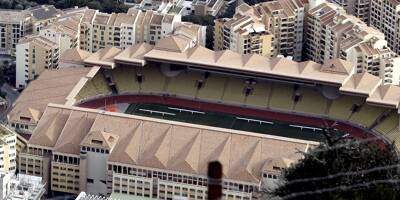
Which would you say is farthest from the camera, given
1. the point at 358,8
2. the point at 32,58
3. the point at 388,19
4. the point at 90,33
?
the point at 358,8

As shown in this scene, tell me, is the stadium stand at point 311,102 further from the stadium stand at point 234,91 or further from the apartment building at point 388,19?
the apartment building at point 388,19

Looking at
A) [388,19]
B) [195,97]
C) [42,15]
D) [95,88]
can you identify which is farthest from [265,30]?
[42,15]

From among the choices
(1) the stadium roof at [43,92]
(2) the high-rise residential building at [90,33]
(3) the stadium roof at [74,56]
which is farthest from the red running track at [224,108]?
(2) the high-rise residential building at [90,33]

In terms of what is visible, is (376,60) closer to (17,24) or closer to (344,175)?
(17,24)

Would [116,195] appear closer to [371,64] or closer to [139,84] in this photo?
[139,84]

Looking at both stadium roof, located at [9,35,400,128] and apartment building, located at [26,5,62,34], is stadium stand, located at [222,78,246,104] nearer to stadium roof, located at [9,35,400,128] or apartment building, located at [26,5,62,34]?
stadium roof, located at [9,35,400,128]

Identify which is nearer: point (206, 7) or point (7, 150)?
point (7, 150)
